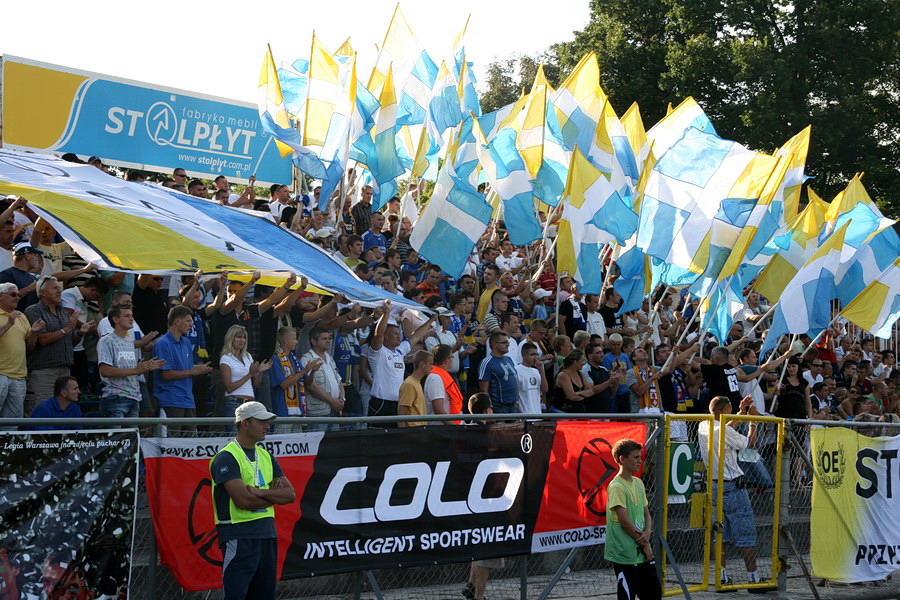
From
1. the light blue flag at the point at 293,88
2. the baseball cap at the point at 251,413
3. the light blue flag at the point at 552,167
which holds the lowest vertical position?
the baseball cap at the point at 251,413

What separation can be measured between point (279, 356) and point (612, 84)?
28.9m

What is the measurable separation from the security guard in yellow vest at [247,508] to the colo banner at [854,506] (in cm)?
588

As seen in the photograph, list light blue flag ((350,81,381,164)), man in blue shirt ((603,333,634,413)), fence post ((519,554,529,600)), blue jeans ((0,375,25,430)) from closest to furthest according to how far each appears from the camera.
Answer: fence post ((519,554,529,600)) → blue jeans ((0,375,25,430)) → man in blue shirt ((603,333,634,413)) → light blue flag ((350,81,381,164))

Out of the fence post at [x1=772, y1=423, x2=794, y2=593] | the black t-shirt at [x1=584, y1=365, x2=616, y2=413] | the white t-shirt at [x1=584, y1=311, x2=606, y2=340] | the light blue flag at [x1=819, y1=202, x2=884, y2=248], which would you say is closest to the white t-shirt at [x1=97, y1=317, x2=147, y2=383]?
the black t-shirt at [x1=584, y1=365, x2=616, y2=413]

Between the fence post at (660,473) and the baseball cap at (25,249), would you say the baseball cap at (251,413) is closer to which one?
the fence post at (660,473)

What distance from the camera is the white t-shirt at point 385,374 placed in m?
11.5

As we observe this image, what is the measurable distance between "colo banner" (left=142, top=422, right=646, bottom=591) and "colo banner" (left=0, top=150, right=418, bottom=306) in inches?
102

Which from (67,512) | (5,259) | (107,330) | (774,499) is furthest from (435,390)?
(67,512)

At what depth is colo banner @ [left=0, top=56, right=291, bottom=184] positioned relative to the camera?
19281mm

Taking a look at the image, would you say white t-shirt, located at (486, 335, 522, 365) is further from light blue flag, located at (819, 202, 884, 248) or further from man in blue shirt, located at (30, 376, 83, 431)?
light blue flag, located at (819, 202, 884, 248)

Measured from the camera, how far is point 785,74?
3431 cm

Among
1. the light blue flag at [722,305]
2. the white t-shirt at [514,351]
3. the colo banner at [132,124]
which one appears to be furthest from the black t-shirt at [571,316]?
the colo banner at [132,124]

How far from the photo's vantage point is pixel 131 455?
669 cm

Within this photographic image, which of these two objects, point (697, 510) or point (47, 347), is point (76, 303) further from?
point (697, 510)
